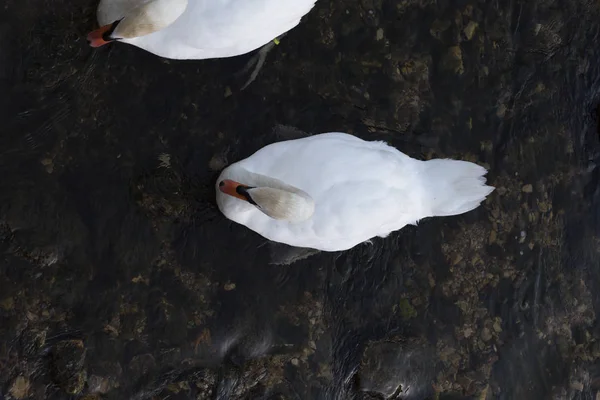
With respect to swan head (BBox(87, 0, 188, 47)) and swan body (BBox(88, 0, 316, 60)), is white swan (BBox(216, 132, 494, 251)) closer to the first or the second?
swan body (BBox(88, 0, 316, 60))

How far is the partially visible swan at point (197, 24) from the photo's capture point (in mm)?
2900

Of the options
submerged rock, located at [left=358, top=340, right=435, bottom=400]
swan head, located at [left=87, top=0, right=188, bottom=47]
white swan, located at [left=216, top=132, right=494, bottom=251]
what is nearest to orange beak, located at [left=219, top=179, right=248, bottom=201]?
white swan, located at [left=216, top=132, right=494, bottom=251]

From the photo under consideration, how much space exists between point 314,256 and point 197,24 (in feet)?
5.60

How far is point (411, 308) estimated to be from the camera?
14.3 ft

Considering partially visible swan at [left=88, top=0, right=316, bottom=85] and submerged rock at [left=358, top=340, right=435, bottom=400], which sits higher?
partially visible swan at [left=88, top=0, right=316, bottom=85]

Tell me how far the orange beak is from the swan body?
0.74 meters

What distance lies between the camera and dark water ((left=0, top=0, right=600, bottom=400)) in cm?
377

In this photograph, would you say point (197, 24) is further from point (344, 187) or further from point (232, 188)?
point (344, 187)

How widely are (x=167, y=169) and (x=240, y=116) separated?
58 centimetres

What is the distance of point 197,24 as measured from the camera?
3.20 m

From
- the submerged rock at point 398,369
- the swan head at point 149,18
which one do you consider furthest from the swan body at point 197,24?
the submerged rock at point 398,369

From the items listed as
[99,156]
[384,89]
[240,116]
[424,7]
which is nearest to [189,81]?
[240,116]

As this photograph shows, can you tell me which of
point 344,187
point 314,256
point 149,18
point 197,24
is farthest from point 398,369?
point 149,18

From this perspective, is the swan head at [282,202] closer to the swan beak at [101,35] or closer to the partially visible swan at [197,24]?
the partially visible swan at [197,24]
